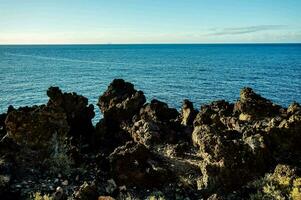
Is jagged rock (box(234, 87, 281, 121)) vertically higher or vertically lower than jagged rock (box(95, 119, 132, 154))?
higher

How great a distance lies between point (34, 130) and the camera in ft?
64.7

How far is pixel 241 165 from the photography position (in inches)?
686

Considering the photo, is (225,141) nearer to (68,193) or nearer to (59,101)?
(68,193)

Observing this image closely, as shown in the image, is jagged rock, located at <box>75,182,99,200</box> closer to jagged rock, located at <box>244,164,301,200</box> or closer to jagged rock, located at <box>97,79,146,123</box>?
jagged rock, located at <box>244,164,301,200</box>

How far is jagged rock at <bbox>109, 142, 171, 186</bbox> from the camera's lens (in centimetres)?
1788

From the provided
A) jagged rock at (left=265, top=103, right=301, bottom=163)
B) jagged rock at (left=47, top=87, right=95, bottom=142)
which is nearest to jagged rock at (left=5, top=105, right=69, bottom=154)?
jagged rock at (left=47, top=87, right=95, bottom=142)

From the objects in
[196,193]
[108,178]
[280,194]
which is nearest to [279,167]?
[280,194]

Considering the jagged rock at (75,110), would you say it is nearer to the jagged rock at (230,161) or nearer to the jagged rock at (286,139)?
the jagged rock at (230,161)

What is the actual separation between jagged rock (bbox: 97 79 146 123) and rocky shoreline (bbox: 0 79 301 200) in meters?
2.53

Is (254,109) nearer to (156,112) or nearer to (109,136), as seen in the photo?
(156,112)

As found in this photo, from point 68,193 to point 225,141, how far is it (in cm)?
658

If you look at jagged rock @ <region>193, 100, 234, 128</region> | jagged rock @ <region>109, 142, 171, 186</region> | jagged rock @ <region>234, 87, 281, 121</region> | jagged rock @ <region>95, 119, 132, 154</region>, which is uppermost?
jagged rock @ <region>234, 87, 281, 121</region>

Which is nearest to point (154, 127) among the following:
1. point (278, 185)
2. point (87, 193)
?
point (87, 193)

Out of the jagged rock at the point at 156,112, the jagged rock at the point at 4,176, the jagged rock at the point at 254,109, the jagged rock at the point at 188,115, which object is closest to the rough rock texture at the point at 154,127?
the jagged rock at the point at 156,112
